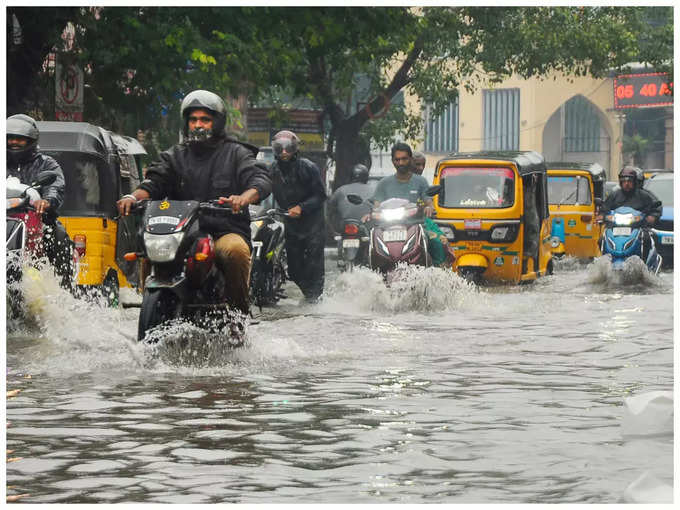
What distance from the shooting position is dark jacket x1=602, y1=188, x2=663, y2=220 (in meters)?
21.6

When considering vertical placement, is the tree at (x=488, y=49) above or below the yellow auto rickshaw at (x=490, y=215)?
above

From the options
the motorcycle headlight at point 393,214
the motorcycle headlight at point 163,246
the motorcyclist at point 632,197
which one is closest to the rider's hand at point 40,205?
the motorcycle headlight at point 163,246

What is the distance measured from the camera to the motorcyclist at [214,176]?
10242 millimetres

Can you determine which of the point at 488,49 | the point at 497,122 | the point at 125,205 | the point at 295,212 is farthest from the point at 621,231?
the point at 497,122

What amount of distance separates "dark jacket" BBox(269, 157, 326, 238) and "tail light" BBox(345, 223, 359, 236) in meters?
3.21

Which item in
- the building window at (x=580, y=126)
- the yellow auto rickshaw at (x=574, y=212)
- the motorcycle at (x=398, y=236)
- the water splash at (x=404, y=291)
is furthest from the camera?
the building window at (x=580, y=126)

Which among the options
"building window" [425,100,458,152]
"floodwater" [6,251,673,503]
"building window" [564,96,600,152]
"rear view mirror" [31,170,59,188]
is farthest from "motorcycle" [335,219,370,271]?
"building window" [564,96,600,152]

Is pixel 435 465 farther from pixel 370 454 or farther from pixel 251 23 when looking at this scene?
pixel 251 23

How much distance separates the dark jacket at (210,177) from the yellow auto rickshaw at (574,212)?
17.2m

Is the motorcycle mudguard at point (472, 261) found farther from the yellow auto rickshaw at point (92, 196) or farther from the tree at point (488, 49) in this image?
the tree at point (488, 49)

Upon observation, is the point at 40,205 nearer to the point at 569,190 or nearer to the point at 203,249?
the point at 203,249

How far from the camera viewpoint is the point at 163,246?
9.66 m

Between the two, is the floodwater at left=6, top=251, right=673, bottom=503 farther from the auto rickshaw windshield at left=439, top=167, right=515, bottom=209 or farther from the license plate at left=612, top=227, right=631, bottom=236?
the auto rickshaw windshield at left=439, top=167, right=515, bottom=209

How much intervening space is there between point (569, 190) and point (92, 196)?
14.4 m
